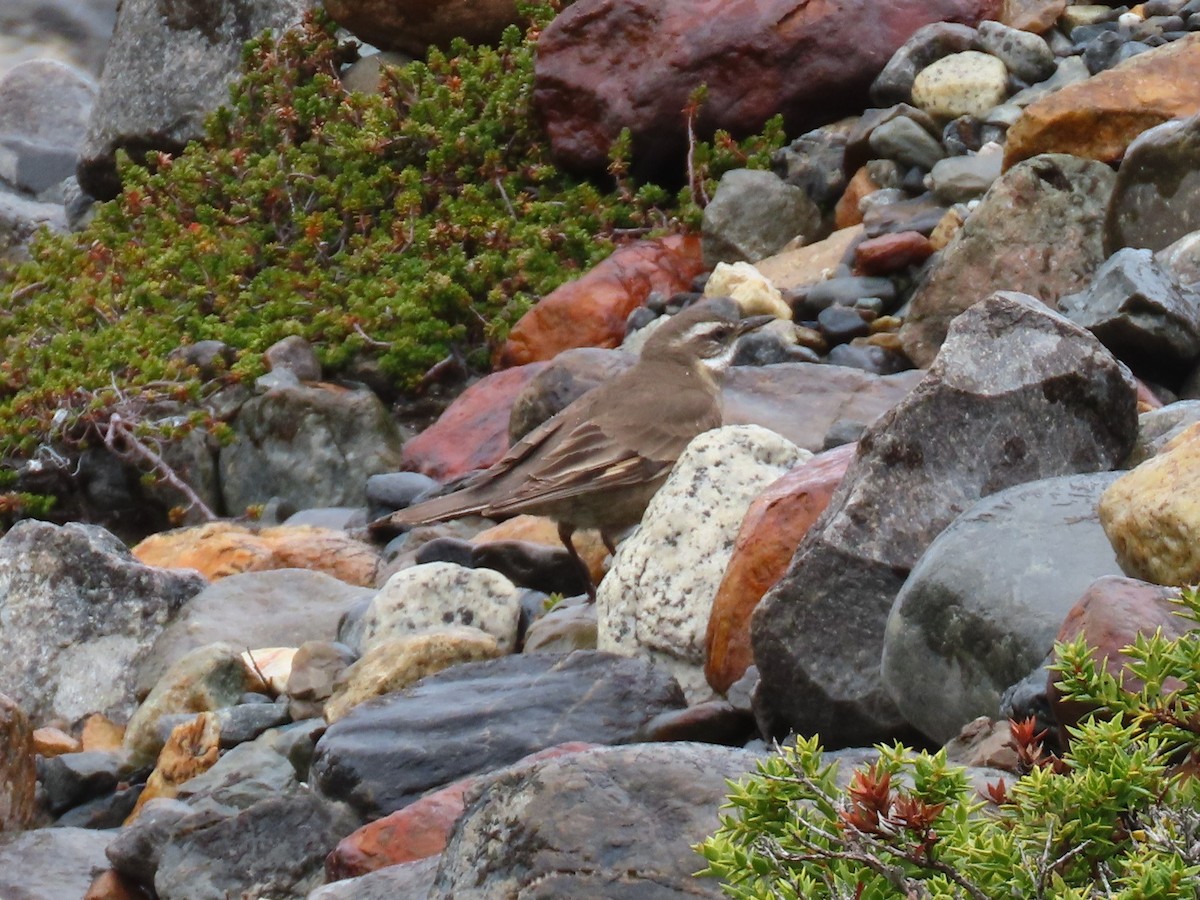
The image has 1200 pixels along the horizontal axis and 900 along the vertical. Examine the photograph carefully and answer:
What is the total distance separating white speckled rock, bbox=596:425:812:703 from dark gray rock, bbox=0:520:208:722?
2.49m

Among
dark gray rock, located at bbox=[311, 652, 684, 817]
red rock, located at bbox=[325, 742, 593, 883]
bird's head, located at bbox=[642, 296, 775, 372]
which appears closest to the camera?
red rock, located at bbox=[325, 742, 593, 883]

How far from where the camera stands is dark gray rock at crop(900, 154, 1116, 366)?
27.8 ft

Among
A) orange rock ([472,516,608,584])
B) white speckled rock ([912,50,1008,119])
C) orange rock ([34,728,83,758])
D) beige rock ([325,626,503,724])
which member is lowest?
orange rock ([34,728,83,758])

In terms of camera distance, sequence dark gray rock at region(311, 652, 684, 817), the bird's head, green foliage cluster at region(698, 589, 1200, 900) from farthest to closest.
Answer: the bird's head, dark gray rock at region(311, 652, 684, 817), green foliage cluster at region(698, 589, 1200, 900)

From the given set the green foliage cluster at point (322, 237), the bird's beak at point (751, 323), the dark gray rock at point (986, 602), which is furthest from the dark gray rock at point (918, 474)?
the green foliage cluster at point (322, 237)

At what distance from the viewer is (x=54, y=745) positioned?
6816 mm

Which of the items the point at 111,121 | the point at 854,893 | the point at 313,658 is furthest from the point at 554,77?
the point at 854,893

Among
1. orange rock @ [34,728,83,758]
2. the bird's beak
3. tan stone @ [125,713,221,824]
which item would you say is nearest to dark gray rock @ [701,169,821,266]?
the bird's beak

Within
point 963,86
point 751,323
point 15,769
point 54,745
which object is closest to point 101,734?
point 54,745

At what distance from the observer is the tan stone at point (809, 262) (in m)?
9.70

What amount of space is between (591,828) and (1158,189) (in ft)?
18.9

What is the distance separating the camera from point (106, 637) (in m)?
7.59

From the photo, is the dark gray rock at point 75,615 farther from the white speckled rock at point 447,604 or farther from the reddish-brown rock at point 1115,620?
the reddish-brown rock at point 1115,620

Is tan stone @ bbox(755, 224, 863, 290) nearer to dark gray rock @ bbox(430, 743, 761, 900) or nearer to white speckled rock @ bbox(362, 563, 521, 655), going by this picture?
white speckled rock @ bbox(362, 563, 521, 655)
